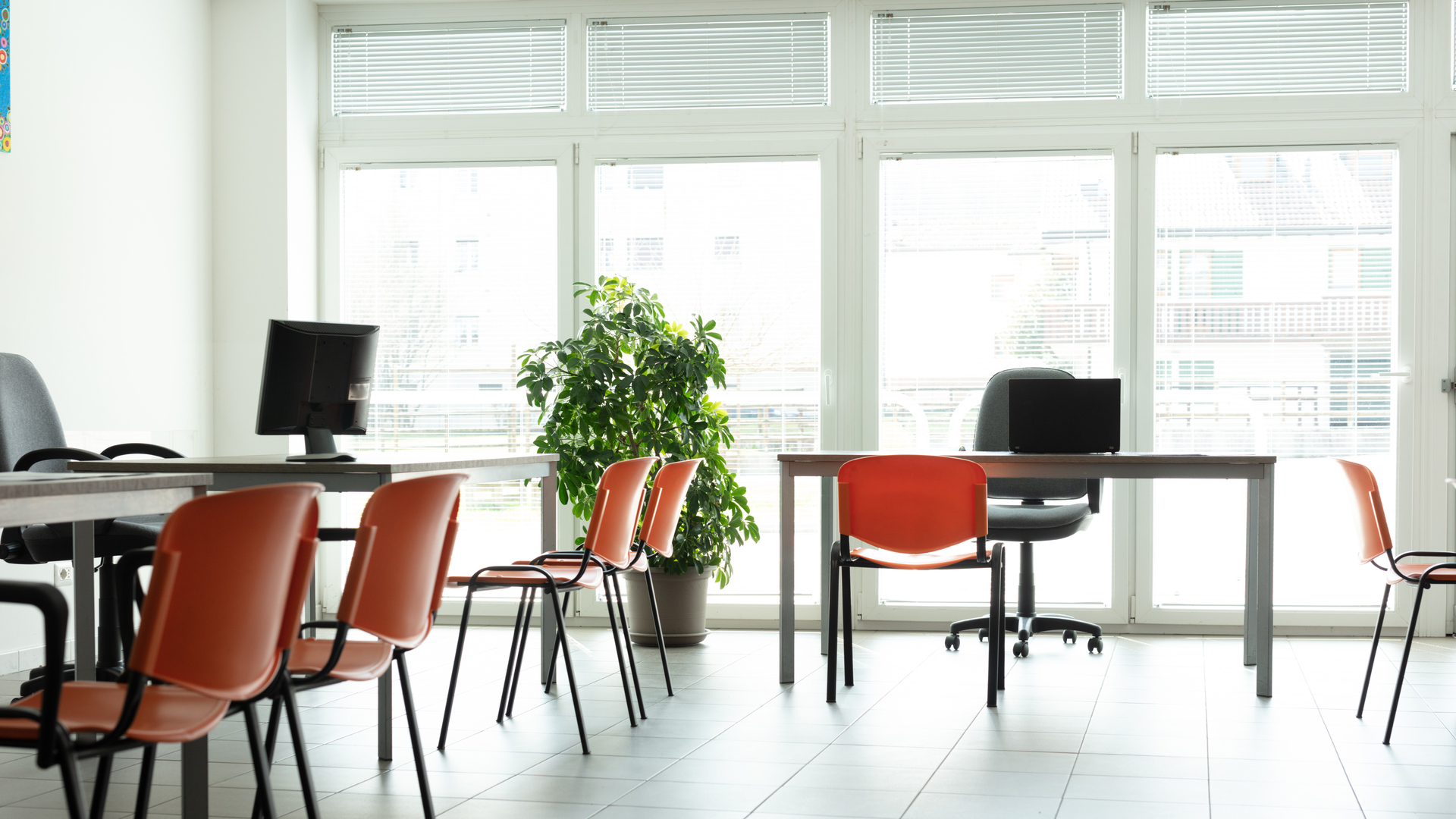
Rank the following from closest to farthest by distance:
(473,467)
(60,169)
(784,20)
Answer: (473,467) < (60,169) < (784,20)

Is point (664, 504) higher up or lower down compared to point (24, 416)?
lower down

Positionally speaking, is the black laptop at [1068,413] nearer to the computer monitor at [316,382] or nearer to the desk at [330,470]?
the desk at [330,470]

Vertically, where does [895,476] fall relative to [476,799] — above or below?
above

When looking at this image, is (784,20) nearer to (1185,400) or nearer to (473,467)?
(1185,400)

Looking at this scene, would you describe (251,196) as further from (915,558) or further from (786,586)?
(915,558)

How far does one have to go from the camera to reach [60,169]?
4.49m

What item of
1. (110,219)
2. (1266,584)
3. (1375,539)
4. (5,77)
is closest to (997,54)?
(1266,584)

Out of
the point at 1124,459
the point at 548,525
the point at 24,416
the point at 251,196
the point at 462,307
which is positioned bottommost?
the point at 548,525

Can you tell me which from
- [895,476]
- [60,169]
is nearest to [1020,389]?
[895,476]

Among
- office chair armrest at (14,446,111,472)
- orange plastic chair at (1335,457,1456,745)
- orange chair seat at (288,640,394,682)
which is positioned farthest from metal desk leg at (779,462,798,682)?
office chair armrest at (14,446,111,472)

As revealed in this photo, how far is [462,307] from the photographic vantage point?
5.59 m

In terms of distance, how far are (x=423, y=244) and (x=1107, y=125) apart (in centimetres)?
306

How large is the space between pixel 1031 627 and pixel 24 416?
143 inches

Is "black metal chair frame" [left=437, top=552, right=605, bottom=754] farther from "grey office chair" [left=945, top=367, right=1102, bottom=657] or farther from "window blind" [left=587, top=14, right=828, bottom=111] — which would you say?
"window blind" [left=587, top=14, right=828, bottom=111]
